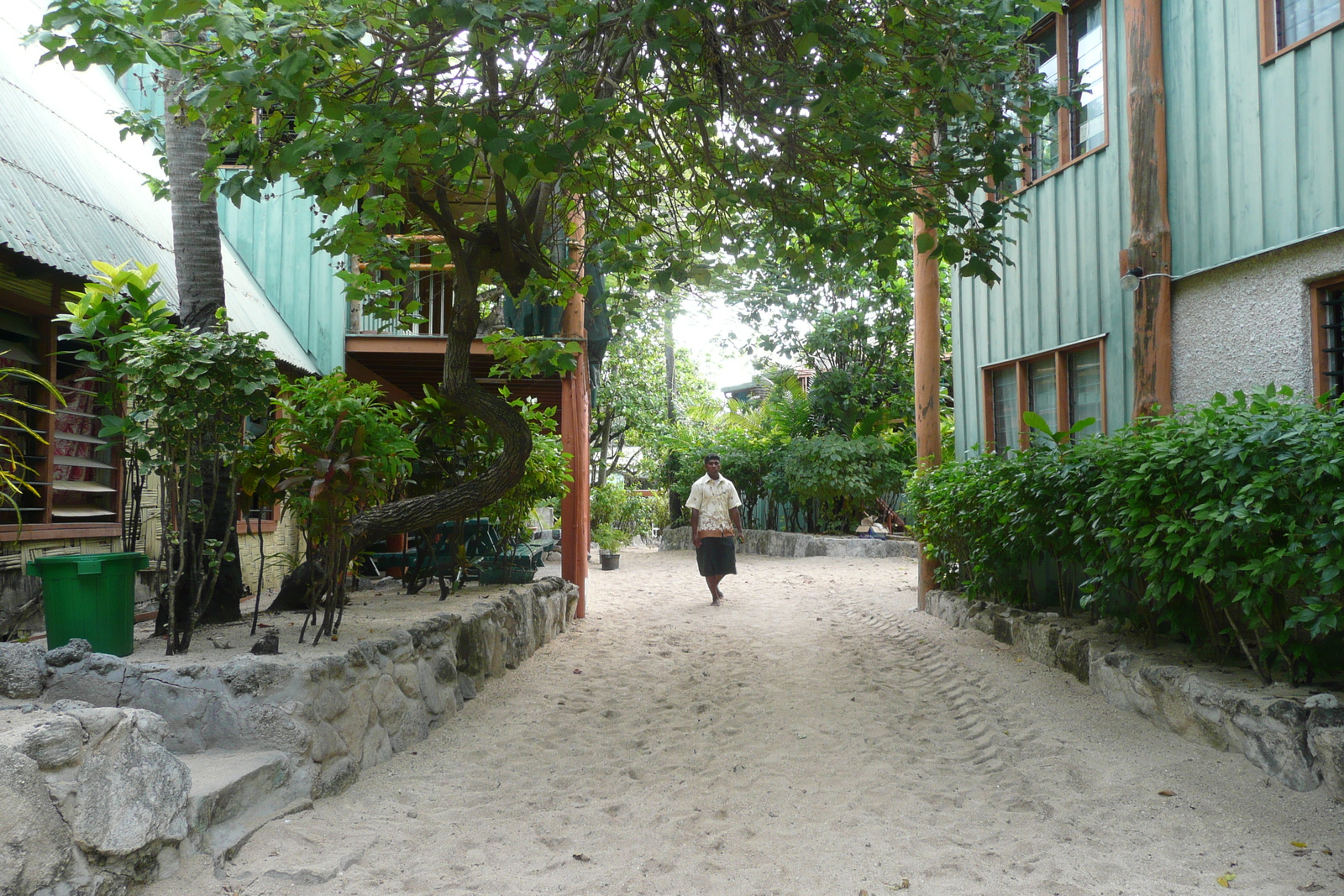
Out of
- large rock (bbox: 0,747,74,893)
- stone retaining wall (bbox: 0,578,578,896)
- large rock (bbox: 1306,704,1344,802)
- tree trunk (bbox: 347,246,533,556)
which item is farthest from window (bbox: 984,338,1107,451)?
large rock (bbox: 0,747,74,893)

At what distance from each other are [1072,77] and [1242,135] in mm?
2183

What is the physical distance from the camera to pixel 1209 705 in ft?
14.6

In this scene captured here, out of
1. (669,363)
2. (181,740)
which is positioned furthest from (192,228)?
(669,363)

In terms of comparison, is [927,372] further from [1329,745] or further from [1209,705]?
[1329,745]

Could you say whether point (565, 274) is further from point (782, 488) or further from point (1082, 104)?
point (782, 488)

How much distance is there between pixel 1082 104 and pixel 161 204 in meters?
8.55

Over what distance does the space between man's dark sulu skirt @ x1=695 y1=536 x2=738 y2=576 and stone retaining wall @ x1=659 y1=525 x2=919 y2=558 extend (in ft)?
14.0

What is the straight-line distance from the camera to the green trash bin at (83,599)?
4.31 meters

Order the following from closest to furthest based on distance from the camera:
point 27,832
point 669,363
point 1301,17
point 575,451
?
point 27,832 < point 1301,17 < point 575,451 < point 669,363

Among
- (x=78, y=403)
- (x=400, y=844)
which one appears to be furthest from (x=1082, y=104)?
(x=78, y=403)

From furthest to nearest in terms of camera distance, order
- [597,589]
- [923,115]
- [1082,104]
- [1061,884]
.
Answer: [597,589] < [1082,104] < [923,115] < [1061,884]

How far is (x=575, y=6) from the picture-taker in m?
4.17

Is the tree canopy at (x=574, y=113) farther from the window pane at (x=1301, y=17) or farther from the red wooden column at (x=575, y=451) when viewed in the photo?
the red wooden column at (x=575, y=451)

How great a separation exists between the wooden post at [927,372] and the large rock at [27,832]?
7.94m
